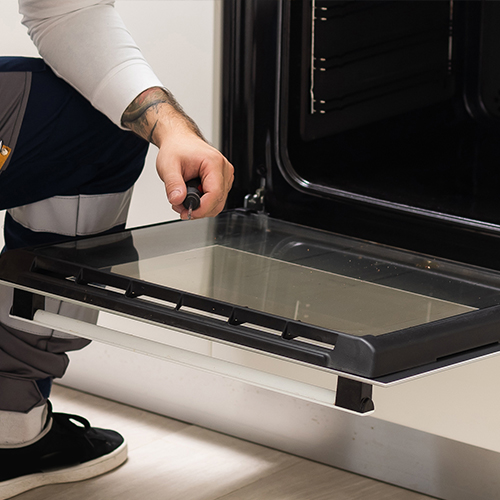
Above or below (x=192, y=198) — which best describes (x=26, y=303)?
below

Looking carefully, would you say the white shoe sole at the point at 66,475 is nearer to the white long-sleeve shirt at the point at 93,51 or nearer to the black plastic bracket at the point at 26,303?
the black plastic bracket at the point at 26,303

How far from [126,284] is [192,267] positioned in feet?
0.37

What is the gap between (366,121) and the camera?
53.9 inches

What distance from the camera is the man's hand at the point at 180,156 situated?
0.87 metres

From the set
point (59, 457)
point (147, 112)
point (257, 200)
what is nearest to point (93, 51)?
point (147, 112)

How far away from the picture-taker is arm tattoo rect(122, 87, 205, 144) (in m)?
0.98

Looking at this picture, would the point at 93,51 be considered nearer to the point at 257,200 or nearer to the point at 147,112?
the point at 147,112

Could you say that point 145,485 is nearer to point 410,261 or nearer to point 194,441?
point 194,441

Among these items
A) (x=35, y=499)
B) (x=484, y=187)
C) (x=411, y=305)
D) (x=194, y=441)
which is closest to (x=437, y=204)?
(x=484, y=187)

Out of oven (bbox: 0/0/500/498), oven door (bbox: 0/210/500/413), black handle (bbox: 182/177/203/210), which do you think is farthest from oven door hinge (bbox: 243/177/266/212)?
black handle (bbox: 182/177/203/210)

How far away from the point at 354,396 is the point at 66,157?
0.55m

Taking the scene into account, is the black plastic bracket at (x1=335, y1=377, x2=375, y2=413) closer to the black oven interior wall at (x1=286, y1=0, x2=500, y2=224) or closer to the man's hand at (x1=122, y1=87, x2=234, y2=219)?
the man's hand at (x1=122, y1=87, x2=234, y2=219)

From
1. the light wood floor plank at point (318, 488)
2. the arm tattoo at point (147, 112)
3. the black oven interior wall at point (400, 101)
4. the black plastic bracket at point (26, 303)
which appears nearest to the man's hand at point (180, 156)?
the arm tattoo at point (147, 112)

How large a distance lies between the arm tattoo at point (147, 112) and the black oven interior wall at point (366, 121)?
271 mm
